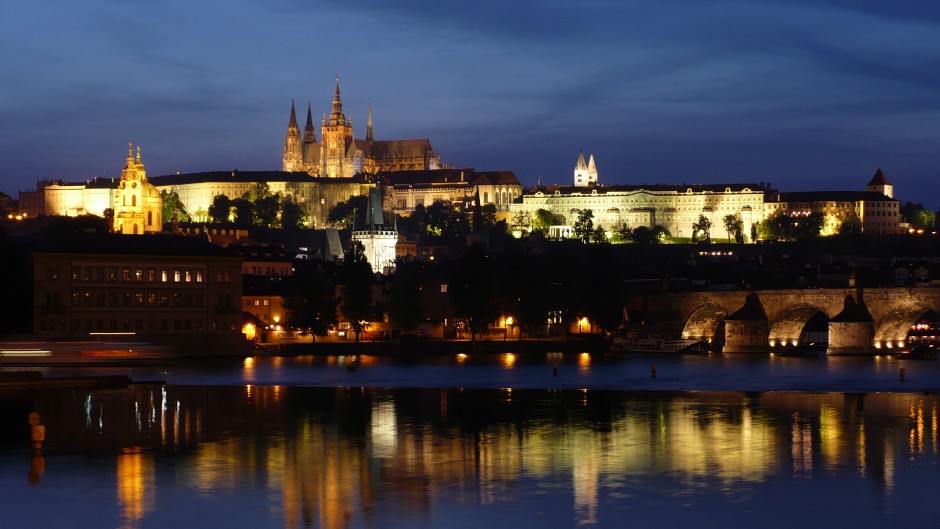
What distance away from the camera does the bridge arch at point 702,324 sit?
303 ft

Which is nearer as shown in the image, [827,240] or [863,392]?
[863,392]

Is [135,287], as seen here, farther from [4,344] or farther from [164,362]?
[4,344]

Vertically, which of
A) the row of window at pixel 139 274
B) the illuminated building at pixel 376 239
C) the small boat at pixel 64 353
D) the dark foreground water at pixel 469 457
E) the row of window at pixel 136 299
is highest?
the illuminated building at pixel 376 239

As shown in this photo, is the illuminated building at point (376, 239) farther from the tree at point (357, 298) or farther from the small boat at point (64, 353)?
the small boat at point (64, 353)

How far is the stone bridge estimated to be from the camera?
77938mm

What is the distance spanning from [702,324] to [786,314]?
935 centimetres

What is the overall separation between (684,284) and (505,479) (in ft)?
268

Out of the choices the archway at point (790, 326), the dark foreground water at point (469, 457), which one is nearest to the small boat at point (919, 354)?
the archway at point (790, 326)

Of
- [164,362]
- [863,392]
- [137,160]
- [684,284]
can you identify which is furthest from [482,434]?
[137,160]

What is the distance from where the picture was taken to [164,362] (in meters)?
70.7

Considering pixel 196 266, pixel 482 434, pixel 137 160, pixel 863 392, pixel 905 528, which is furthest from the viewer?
pixel 137 160

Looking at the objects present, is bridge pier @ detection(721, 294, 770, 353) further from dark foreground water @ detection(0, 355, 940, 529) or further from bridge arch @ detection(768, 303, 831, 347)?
dark foreground water @ detection(0, 355, 940, 529)

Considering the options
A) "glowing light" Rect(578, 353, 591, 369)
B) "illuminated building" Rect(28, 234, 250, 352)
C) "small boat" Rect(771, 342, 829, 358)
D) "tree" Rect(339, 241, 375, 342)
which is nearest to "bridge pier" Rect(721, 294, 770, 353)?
"small boat" Rect(771, 342, 829, 358)

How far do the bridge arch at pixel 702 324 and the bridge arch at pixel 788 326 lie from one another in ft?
14.6
